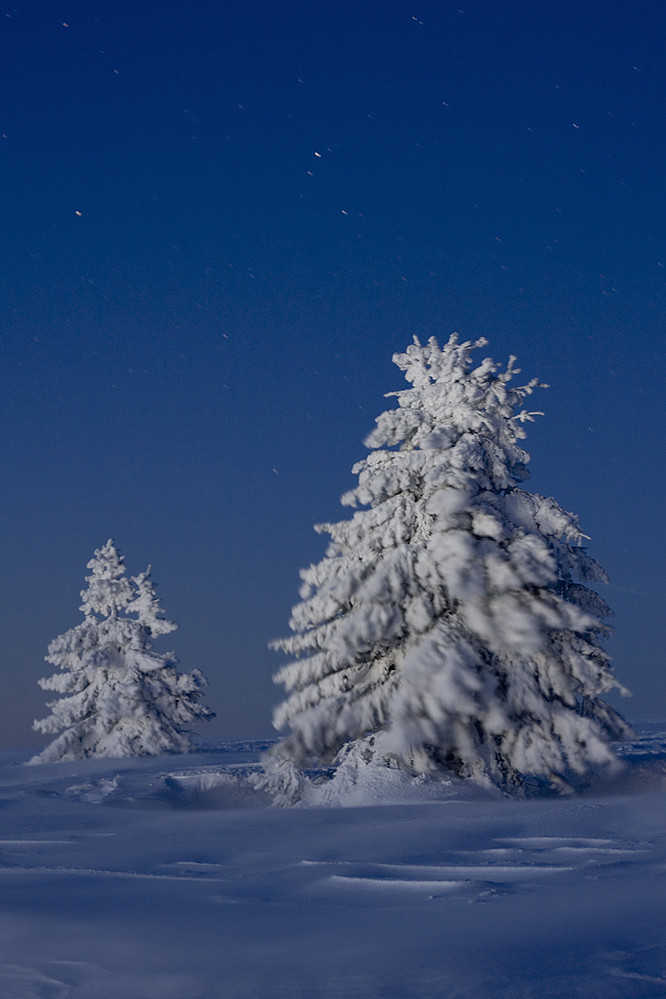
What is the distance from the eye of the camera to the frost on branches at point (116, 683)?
33188 mm

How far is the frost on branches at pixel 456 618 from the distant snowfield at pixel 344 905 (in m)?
4.72

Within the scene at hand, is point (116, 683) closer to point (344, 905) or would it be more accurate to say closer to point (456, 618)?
point (456, 618)

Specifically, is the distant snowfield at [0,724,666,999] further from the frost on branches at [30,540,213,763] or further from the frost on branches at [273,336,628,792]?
the frost on branches at [30,540,213,763]

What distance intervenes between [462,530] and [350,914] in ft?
39.8

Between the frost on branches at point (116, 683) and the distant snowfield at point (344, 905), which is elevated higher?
the frost on branches at point (116, 683)

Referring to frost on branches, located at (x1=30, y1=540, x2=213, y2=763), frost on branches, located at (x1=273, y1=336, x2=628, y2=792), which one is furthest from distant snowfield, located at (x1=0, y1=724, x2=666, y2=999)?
frost on branches, located at (x1=30, y1=540, x2=213, y2=763)

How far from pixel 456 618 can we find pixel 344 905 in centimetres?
1161

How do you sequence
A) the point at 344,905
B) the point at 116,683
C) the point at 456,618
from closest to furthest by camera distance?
1. the point at 344,905
2. the point at 456,618
3. the point at 116,683

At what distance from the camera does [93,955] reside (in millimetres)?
5070

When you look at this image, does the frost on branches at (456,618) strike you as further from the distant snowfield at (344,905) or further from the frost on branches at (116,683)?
the frost on branches at (116,683)

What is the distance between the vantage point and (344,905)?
6.16 metres

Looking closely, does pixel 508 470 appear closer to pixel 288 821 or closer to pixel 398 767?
pixel 398 767

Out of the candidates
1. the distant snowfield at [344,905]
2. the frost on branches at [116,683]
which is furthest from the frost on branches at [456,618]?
the frost on branches at [116,683]

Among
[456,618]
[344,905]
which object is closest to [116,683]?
[456,618]
